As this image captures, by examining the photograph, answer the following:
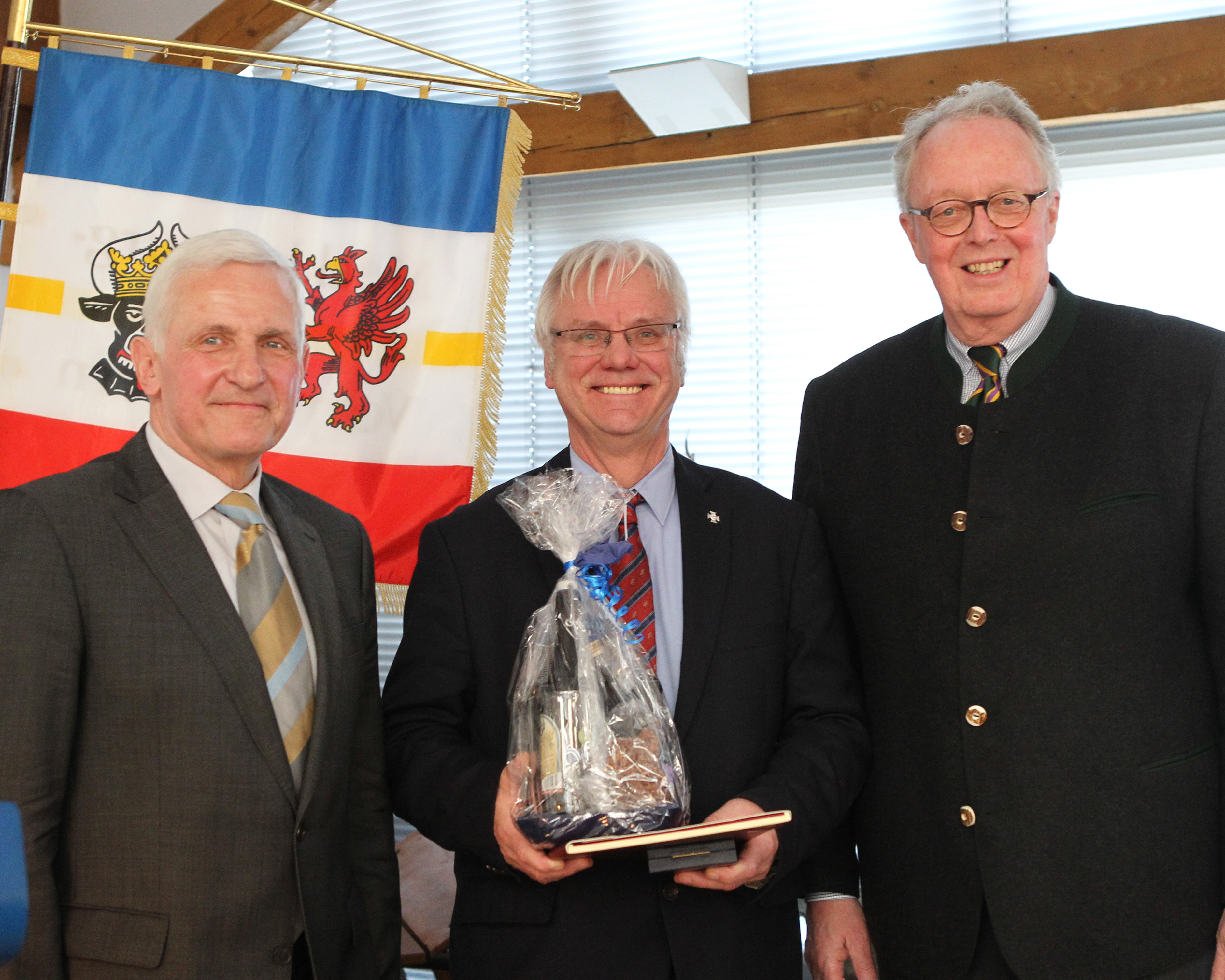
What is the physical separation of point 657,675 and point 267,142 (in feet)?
7.29

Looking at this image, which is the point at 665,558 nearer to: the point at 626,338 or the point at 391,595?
the point at 626,338

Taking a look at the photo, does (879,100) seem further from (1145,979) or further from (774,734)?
(1145,979)

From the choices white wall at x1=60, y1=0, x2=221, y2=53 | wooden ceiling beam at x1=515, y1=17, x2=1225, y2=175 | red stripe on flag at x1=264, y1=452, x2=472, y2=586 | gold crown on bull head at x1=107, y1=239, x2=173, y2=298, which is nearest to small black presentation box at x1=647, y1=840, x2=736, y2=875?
red stripe on flag at x1=264, y1=452, x2=472, y2=586

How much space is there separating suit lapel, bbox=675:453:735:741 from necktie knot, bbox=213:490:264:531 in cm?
69

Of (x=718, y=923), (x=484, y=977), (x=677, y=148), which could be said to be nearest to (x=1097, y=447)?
(x=718, y=923)

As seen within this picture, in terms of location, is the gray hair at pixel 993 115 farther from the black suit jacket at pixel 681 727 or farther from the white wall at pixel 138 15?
the white wall at pixel 138 15

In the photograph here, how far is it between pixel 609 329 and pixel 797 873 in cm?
96

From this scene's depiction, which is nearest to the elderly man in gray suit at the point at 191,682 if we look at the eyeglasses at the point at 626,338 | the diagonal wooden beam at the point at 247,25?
the eyeglasses at the point at 626,338

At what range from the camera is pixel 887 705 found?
5.99 ft

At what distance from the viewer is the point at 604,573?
1.71 m

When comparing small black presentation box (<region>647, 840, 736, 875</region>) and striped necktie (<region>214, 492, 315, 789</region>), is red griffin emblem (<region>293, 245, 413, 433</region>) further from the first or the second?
small black presentation box (<region>647, 840, 736, 875</region>)

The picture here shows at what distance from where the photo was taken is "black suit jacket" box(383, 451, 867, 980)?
64.6 inches

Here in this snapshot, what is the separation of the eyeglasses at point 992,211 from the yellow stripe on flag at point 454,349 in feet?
5.75

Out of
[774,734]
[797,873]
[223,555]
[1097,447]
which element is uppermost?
[1097,447]
